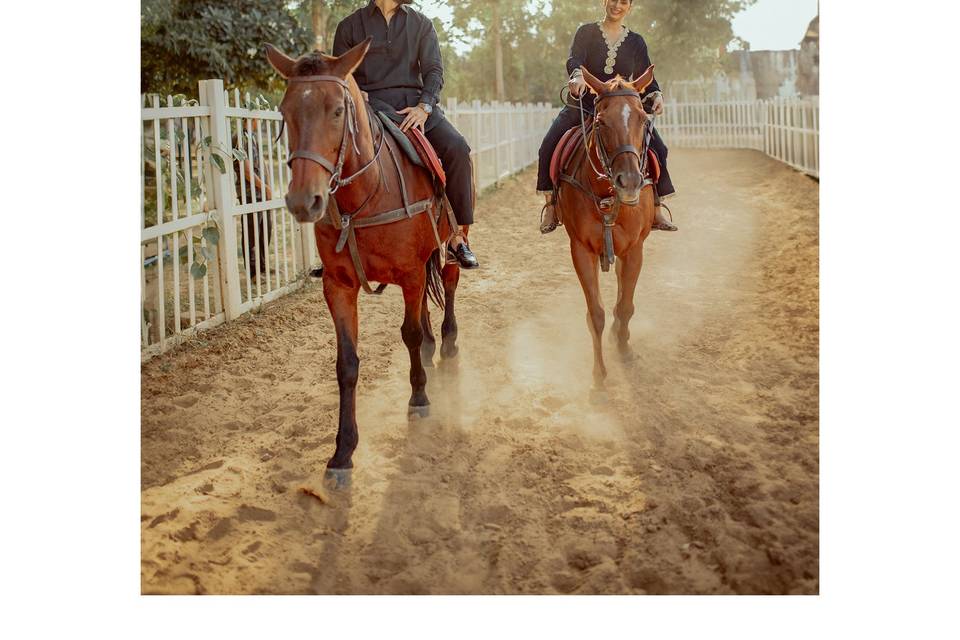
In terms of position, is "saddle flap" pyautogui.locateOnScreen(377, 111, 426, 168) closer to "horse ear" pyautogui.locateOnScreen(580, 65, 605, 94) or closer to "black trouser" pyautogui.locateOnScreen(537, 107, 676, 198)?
"horse ear" pyautogui.locateOnScreen(580, 65, 605, 94)

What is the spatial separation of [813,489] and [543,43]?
3.88 metres

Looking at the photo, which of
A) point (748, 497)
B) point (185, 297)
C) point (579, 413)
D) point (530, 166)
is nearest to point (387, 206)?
point (579, 413)

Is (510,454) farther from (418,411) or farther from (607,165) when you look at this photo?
(607,165)

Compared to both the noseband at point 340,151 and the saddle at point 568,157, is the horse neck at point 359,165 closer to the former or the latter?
the noseband at point 340,151

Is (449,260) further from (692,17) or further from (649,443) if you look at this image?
(692,17)

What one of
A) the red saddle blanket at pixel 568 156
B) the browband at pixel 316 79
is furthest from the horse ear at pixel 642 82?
the browband at pixel 316 79

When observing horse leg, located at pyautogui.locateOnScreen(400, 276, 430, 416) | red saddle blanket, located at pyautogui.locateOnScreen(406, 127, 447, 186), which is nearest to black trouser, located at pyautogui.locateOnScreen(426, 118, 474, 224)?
red saddle blanket, located at pyautogui.locateOnScreen(406, 127, 447, 186)

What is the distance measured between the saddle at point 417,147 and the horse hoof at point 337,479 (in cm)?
159

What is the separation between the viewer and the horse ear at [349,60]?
3213mm

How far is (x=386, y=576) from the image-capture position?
9.95 ft

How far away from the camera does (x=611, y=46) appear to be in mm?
4758

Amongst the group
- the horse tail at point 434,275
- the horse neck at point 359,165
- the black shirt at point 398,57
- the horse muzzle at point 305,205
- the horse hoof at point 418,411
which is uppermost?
the black shirt at point 398,57

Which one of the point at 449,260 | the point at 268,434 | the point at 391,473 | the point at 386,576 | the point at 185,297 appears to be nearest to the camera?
the point at 386,576

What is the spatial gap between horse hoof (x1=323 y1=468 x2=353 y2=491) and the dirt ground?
0.18 ft
